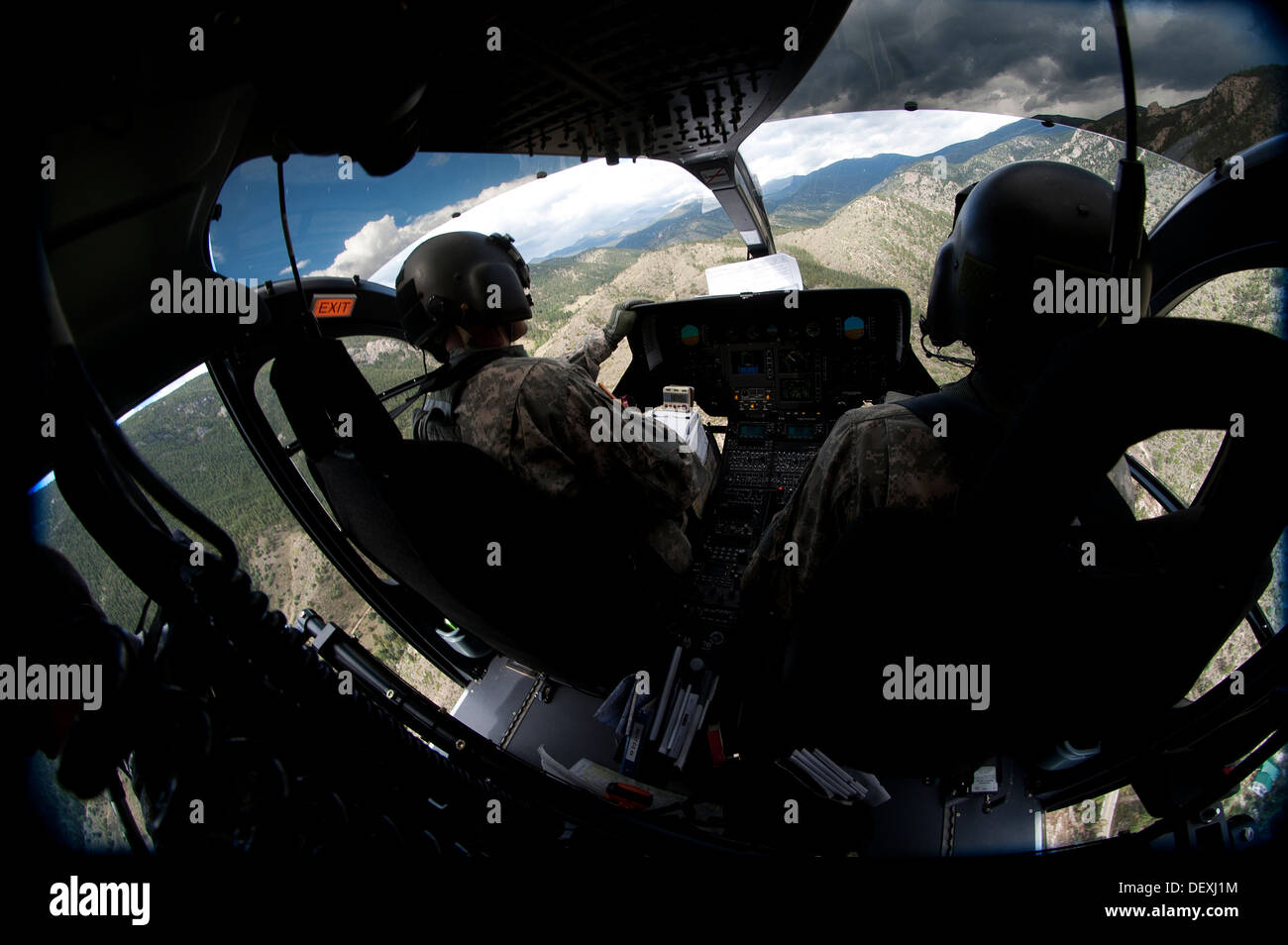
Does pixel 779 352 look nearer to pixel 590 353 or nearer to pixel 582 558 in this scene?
pixel 590 353

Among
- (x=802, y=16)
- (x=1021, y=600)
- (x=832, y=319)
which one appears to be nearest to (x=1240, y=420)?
(x=1021, y=600)

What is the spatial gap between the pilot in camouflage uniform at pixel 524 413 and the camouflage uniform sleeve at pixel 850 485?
0.46m

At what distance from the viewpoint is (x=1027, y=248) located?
0.75 meters

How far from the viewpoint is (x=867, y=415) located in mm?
931

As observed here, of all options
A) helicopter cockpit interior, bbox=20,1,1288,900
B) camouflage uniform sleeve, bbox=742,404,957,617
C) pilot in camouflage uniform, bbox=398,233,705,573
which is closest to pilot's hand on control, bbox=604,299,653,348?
helicopter cockpit interior, bbox=20,1,1288,900

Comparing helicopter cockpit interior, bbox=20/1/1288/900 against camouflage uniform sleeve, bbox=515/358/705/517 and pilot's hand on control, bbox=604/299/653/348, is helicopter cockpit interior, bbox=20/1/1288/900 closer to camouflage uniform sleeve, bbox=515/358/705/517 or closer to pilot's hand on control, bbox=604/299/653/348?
camouflage uniform sleeve, bbox=515/358/705/517

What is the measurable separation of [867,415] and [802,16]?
985 mm

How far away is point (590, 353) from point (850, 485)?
1.42m

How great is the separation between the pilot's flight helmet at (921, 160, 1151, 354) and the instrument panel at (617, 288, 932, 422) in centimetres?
137

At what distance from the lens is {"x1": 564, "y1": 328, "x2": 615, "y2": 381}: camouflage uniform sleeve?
6.89 ft

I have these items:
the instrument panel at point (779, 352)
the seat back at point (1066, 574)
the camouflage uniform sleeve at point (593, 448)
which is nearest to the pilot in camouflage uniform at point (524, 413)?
the camouflage uniform sleeve at point (593, 448)

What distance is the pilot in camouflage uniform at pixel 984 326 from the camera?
Answer: 2.44 feet

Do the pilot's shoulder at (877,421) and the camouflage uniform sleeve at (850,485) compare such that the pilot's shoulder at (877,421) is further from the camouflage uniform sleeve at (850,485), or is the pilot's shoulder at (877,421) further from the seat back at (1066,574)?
the seat back at (1066,574)
